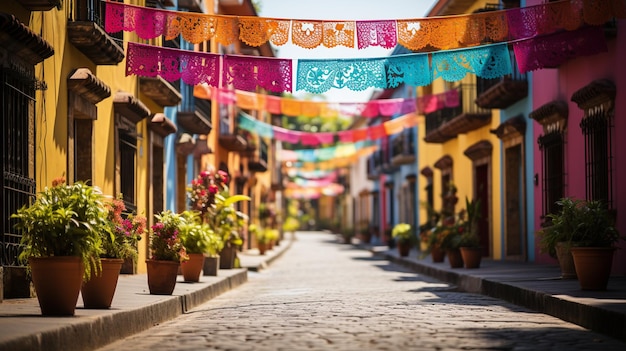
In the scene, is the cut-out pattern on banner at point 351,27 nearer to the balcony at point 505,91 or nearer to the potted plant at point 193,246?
the potted plant at point 193,246

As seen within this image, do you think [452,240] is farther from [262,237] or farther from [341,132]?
[262,237]

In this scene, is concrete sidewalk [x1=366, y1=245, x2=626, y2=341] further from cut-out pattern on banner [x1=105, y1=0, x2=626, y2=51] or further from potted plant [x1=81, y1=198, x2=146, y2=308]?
potted plant [x1=81, y1=198, x2=146, y2=308]

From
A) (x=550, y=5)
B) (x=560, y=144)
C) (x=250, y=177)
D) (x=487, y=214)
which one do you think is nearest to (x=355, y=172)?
(x=250, y=177)

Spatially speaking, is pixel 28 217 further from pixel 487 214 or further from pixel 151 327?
pixel 487 214

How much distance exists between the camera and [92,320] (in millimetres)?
7512

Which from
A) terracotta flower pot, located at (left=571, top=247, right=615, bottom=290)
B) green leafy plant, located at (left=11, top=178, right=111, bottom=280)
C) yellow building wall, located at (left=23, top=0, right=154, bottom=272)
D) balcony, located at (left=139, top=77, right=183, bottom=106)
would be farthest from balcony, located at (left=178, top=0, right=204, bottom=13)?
green leafy plant, located at (left=11, top=178, right=111, bottom=280)

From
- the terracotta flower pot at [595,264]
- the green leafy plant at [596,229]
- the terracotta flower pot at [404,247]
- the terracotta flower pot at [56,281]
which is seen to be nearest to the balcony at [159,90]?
the green leafy plant at [596,229]

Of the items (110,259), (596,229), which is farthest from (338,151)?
(110,259)

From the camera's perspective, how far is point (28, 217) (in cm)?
782

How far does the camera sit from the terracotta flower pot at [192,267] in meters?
14.3

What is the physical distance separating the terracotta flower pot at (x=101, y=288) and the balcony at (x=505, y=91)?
41.4 feet

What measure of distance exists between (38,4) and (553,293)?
6.28 metres

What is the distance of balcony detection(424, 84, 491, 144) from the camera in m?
23.7

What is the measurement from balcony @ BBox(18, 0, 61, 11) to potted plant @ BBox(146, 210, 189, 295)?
2.77m
